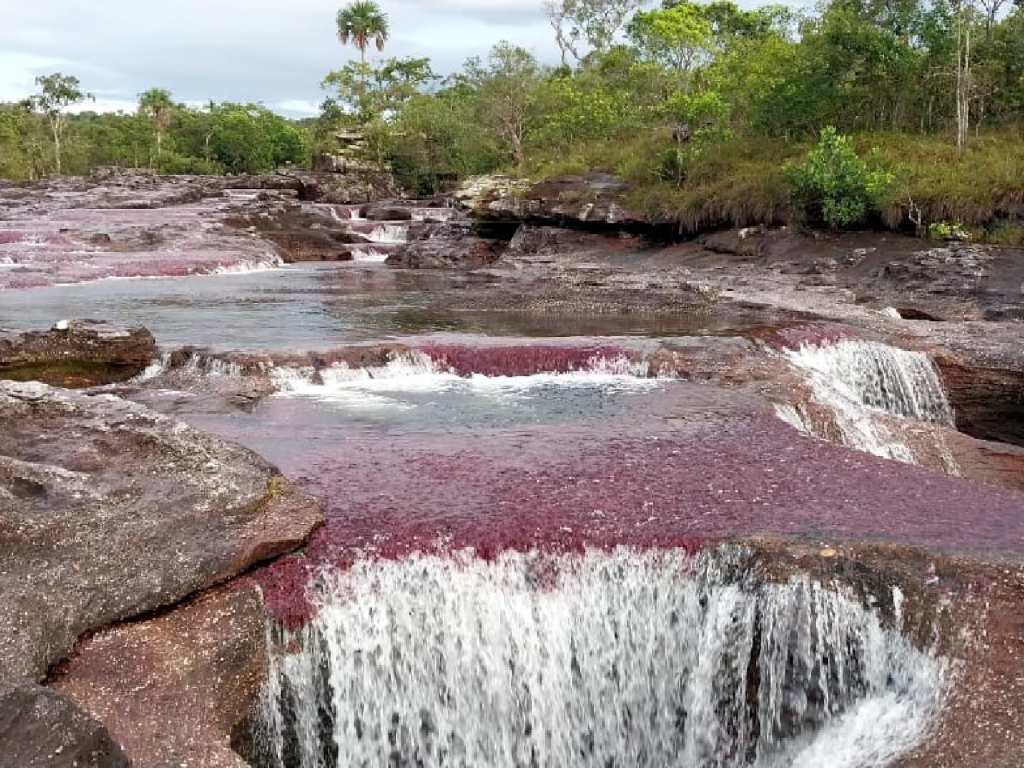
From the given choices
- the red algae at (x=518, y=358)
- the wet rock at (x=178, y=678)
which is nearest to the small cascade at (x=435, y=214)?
the red algae at (x=518, y=358)

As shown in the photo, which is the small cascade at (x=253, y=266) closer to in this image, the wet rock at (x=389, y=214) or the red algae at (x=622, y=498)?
the wet rock at (x=389, y=214)

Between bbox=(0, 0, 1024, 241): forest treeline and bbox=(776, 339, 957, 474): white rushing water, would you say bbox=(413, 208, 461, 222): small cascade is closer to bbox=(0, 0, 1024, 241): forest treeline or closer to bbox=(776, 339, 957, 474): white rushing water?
bbox=(0, 0, 1024, 241): forest treeline

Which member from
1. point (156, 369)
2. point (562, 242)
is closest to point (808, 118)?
point (562, 242)

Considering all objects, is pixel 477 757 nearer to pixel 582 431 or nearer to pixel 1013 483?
pixel 582 431

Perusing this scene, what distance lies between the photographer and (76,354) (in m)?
14.2

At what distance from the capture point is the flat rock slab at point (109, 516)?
255 inches

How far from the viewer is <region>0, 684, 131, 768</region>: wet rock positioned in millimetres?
4957

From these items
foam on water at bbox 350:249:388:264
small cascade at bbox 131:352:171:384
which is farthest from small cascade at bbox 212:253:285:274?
small cascade at bbox 131:352:171:384

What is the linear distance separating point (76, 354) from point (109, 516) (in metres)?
7.64

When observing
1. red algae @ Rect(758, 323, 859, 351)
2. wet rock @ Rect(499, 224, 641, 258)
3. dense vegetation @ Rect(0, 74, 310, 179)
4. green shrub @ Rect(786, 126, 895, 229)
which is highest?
dense vegetation @ Rect(0, 74, 310, 179)

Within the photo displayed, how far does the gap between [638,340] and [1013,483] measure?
A: 614 centimetres

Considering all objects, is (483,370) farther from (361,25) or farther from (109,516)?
(361,25)

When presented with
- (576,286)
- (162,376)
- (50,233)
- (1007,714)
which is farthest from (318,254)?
(1007,714)

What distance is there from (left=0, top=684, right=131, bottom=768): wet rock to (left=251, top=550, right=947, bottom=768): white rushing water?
193 centimetres
